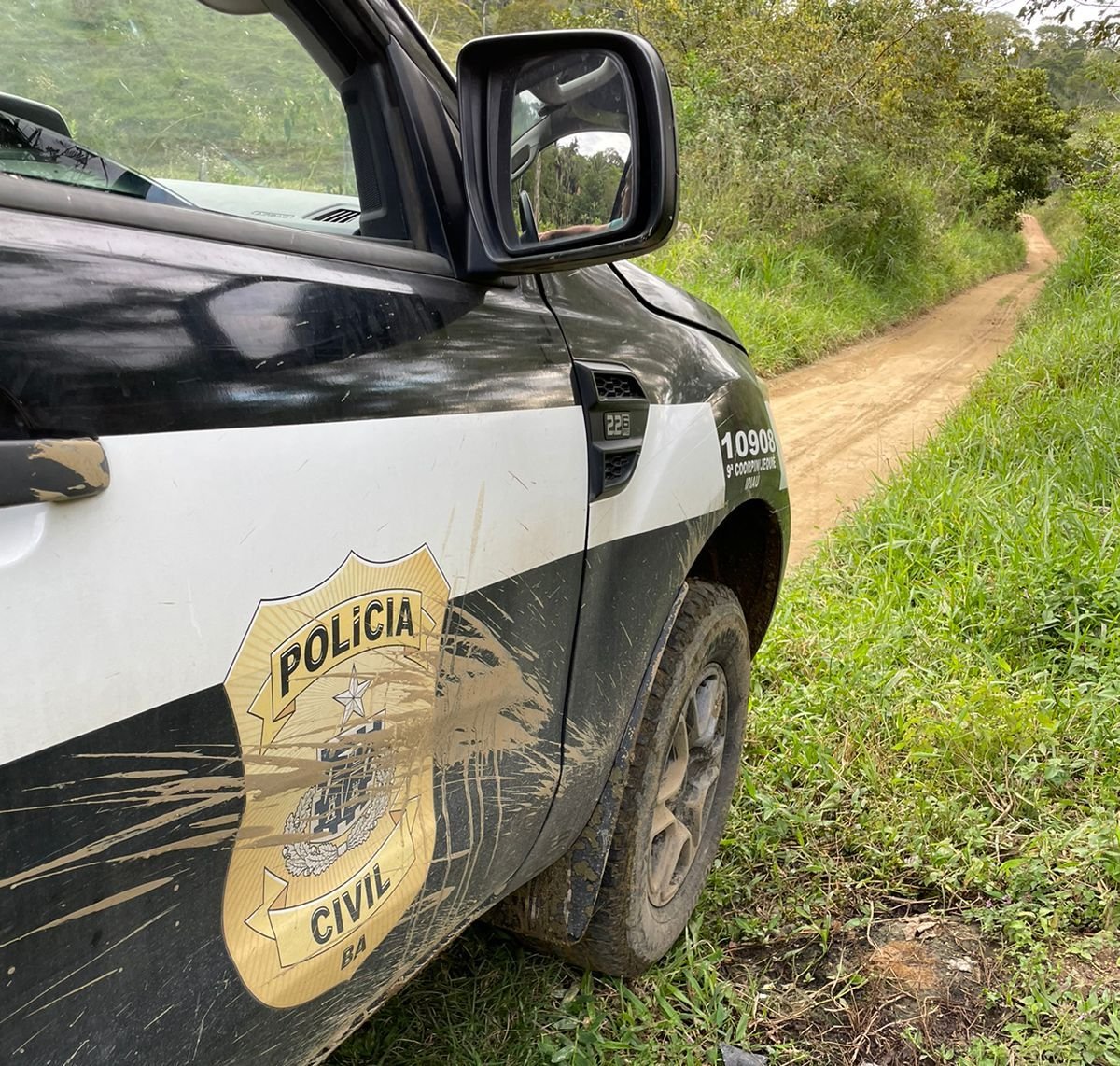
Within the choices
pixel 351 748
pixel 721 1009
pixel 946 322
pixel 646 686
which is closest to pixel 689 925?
pixel 721 1009

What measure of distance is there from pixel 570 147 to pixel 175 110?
58cm

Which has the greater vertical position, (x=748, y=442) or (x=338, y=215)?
(x=338, y=215)

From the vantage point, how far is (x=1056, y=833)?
103 inches

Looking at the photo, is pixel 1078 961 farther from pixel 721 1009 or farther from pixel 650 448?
pixel 650 448

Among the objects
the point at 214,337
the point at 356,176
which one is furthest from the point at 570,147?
the point at 214,337

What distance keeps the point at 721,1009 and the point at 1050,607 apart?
2226 millimetres

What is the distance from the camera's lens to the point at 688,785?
7.69 ft

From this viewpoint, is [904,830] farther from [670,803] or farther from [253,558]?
[253,558]

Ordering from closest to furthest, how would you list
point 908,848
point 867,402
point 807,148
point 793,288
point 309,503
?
point 309,503 → point 908,848 → point 867,402 → point 793,288 → point 807,148

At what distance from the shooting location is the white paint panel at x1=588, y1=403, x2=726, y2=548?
166 centimetres

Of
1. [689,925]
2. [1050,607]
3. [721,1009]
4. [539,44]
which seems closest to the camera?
[539,44]

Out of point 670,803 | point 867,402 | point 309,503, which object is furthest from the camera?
point 867,402

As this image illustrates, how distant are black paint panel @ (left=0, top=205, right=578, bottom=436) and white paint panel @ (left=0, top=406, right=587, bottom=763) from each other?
30mm

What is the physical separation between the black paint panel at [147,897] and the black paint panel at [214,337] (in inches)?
10.7
